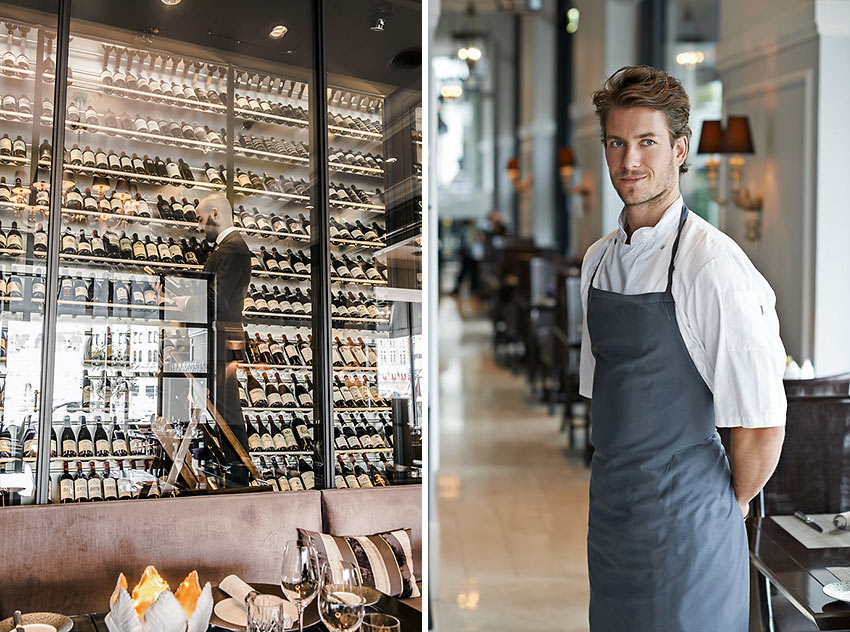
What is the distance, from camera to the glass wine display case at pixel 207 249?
1.89 metres

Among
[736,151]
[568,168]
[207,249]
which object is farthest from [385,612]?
[568,168]

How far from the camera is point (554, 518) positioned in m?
5.31

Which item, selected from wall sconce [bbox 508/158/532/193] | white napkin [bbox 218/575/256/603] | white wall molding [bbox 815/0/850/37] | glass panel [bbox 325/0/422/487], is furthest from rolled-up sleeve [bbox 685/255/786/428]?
wall sconce [bbox 508/158/532/193]

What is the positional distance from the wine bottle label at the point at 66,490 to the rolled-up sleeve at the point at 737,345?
1410mm

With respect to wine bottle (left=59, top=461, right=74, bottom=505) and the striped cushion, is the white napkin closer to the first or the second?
the striped cushion

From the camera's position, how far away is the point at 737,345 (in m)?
1.91

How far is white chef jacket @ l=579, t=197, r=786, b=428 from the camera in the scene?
1902 millimetres

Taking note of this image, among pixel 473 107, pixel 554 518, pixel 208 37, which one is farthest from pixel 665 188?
pixel 473 107

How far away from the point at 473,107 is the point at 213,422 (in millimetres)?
25413

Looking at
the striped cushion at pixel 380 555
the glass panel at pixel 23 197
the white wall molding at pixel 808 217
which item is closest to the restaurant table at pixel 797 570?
the striped cushion at pixel 380 555

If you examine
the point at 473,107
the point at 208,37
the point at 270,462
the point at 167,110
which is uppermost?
the point at 473,107

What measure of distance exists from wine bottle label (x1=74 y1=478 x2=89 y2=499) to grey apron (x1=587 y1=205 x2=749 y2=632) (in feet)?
3.89

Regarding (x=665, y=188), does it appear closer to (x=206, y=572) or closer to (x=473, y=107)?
(x=206, y=572)

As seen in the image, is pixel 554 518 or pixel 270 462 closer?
pixel 270 462
